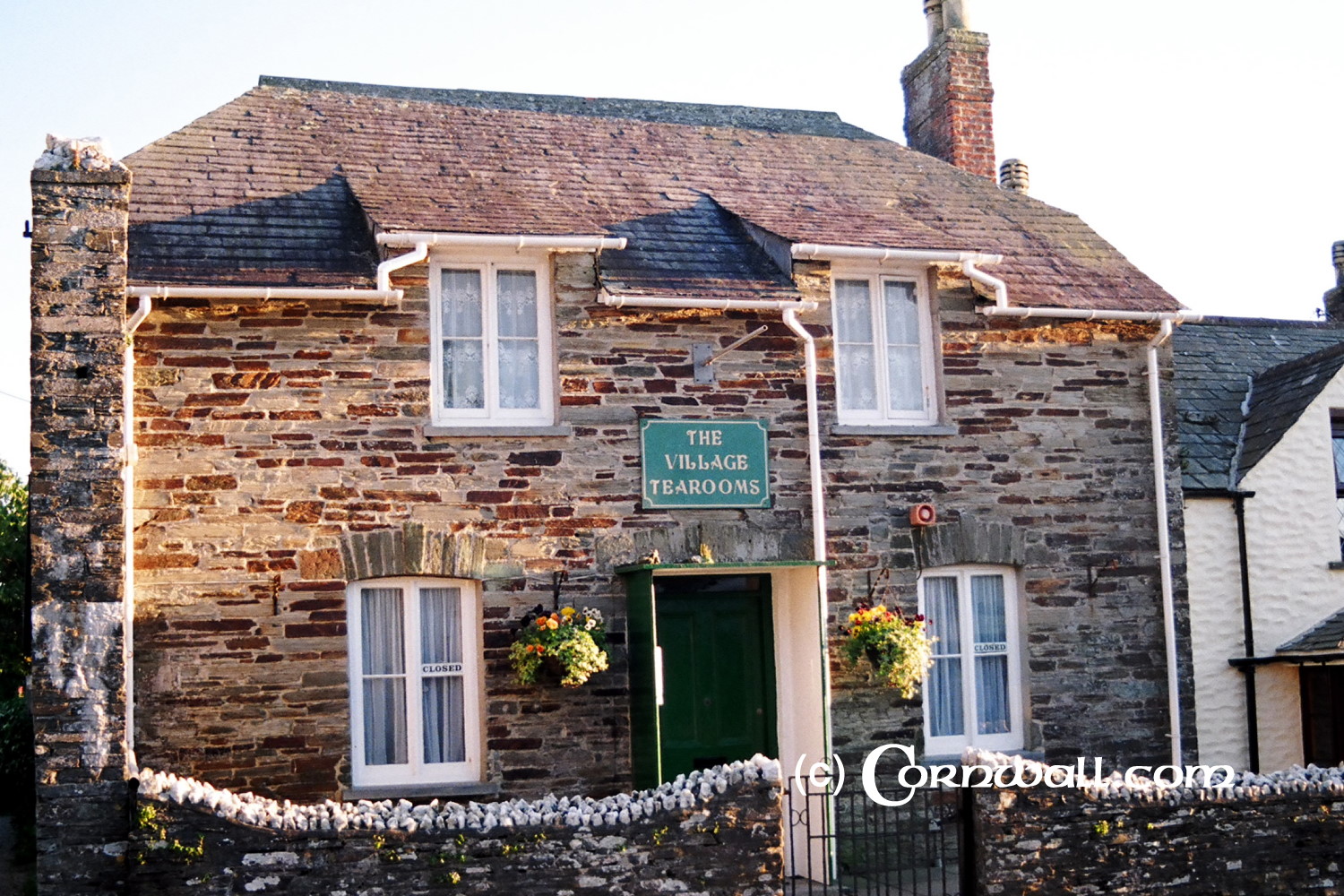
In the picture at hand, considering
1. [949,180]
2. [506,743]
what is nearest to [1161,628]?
[949,180]

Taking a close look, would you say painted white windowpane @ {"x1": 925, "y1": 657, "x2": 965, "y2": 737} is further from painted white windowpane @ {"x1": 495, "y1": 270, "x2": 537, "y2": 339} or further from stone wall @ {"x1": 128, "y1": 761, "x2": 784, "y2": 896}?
painted white windowpane @ {"x1": 495, "y1": 270, "x2": 537, "y2": 339}

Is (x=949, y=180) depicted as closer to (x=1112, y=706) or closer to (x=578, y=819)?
(x=1112, y=706)

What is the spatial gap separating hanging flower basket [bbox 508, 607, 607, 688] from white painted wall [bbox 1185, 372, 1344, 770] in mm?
6298

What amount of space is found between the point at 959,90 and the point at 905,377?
469 cm

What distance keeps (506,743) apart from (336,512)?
7.35 feet

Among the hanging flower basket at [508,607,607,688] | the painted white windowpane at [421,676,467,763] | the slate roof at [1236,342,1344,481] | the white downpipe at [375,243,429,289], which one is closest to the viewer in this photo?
the hanging flower basket at [508,607,607,688]

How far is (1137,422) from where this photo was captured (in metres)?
14.2

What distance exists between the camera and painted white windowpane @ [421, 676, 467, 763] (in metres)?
12.2

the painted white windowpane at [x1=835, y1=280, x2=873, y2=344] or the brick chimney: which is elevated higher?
the brick chimney

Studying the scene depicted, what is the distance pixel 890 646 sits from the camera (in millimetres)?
12672

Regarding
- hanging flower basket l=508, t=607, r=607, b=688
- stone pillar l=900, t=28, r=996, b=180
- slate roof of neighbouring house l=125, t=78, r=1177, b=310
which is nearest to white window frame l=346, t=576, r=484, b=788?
hanging flower basket l=508, t=607, r=607, b=688

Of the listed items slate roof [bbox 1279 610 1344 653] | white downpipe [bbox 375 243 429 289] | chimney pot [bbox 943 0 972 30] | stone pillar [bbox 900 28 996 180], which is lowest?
slate roof [bbox 1279 610 1344 653]

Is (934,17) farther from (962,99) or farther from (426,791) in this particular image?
(426,791)
